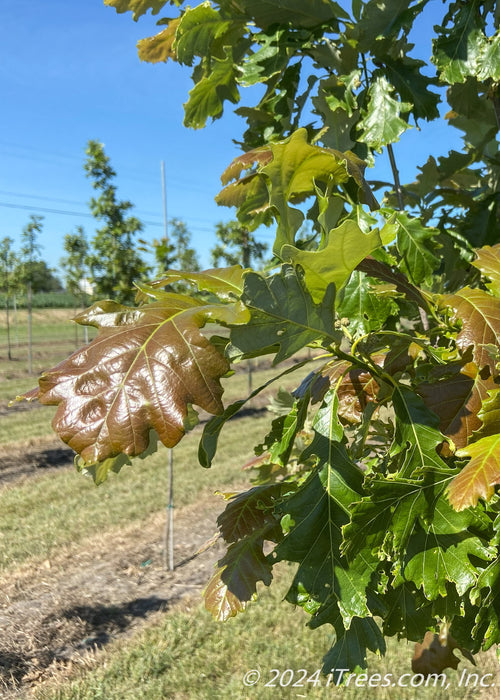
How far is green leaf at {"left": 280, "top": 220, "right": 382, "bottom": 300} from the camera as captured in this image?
2.73 feet

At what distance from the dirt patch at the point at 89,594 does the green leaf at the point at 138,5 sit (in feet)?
13.1

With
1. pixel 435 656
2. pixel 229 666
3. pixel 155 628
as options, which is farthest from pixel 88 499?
pixel 435 656

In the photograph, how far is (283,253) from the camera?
84 cm

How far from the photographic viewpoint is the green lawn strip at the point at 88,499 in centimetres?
601

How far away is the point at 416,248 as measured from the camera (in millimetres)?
1328

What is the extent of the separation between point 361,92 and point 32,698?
3981mm

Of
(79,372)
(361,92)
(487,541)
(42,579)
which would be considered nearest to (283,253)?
(79,372)

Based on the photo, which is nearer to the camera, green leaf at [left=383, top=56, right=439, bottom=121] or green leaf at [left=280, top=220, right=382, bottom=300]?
green leaf at [left=280, top=220, right=382, bottom=300]

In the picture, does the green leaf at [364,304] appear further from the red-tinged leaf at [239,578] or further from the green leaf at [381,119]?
the red-tinged leaf at [239,578]

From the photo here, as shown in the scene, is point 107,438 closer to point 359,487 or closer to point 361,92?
point 359,487

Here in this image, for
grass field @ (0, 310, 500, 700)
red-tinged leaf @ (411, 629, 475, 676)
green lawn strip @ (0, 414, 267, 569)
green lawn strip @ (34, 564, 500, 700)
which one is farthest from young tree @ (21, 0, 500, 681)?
green lawn strip @ (0, 414, 267, 569)

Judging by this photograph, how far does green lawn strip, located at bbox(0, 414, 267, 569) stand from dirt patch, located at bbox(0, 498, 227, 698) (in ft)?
1.02

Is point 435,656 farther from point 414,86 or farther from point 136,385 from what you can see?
point 414,86

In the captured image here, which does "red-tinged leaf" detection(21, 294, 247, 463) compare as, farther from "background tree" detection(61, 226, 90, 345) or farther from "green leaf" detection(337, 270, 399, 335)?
"background tree" detection(61, 226, 90, 345)
